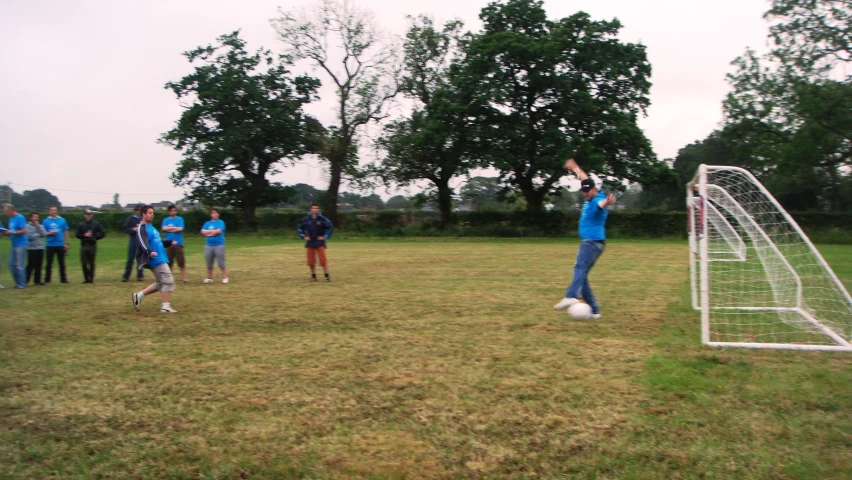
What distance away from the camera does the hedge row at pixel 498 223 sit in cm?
3769

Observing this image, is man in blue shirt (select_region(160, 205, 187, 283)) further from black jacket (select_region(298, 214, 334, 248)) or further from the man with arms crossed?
black jacket (select_region(298, 214, 334, 248))

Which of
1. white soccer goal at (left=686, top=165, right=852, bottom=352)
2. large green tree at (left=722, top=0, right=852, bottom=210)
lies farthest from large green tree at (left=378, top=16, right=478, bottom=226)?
white soccer goal at (left=686, top=165, right=852, bottom=352)

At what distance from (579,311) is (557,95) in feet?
109

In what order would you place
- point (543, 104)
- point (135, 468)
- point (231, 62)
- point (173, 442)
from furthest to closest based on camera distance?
point (231, 62) < point (543, 104) < point (173, 442) < point (135, 468)

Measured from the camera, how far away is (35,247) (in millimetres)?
14805

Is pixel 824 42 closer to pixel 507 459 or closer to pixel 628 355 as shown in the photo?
pixel 628 355

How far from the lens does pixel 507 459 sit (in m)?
4.27

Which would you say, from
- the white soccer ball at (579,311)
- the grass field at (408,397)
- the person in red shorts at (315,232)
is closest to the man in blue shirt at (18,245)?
the grass field at (408,397)

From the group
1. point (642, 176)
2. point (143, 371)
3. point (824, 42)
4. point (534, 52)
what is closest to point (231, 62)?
point (534, 52)

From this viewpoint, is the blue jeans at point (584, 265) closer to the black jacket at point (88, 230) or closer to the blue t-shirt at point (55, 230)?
the black jacket at point (88, 230)

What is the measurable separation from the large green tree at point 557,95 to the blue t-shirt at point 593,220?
1188 inches

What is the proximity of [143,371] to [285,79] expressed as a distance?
4508cm

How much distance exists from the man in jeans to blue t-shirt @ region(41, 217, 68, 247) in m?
0.12

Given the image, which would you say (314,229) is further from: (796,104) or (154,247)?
(796,104)
